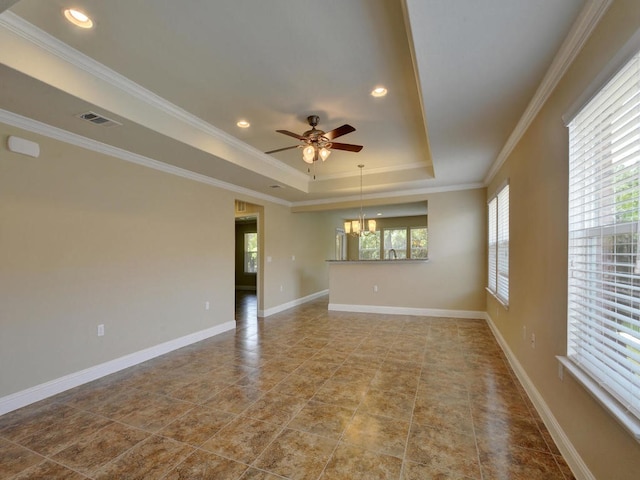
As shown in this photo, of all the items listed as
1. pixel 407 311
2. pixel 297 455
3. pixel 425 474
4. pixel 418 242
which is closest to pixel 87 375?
Answer: pixel 297 455

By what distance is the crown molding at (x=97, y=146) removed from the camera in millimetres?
2616

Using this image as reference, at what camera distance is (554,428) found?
208cm

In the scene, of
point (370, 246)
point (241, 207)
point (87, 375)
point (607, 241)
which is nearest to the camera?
point (607, 241)

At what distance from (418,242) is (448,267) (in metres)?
4.35

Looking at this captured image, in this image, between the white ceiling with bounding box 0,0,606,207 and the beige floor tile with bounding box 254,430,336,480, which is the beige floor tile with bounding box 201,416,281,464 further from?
the white ceiling with bounding box 0,0,606,207

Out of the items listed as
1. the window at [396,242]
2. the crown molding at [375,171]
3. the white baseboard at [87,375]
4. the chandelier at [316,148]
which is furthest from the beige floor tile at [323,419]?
the window at [396,242]

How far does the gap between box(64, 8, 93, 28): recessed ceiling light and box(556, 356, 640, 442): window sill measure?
354 centimetres

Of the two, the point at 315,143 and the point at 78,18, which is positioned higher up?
the point at 78,18

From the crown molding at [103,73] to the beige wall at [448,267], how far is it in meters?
3.83

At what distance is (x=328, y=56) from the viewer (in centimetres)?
230

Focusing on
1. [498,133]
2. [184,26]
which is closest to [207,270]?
[184,26]

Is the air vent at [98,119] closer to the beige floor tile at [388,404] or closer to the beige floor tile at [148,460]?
the beige floor tile at [148,460]

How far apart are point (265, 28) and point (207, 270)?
3.60 metres

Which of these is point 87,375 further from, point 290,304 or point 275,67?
point 290,304
